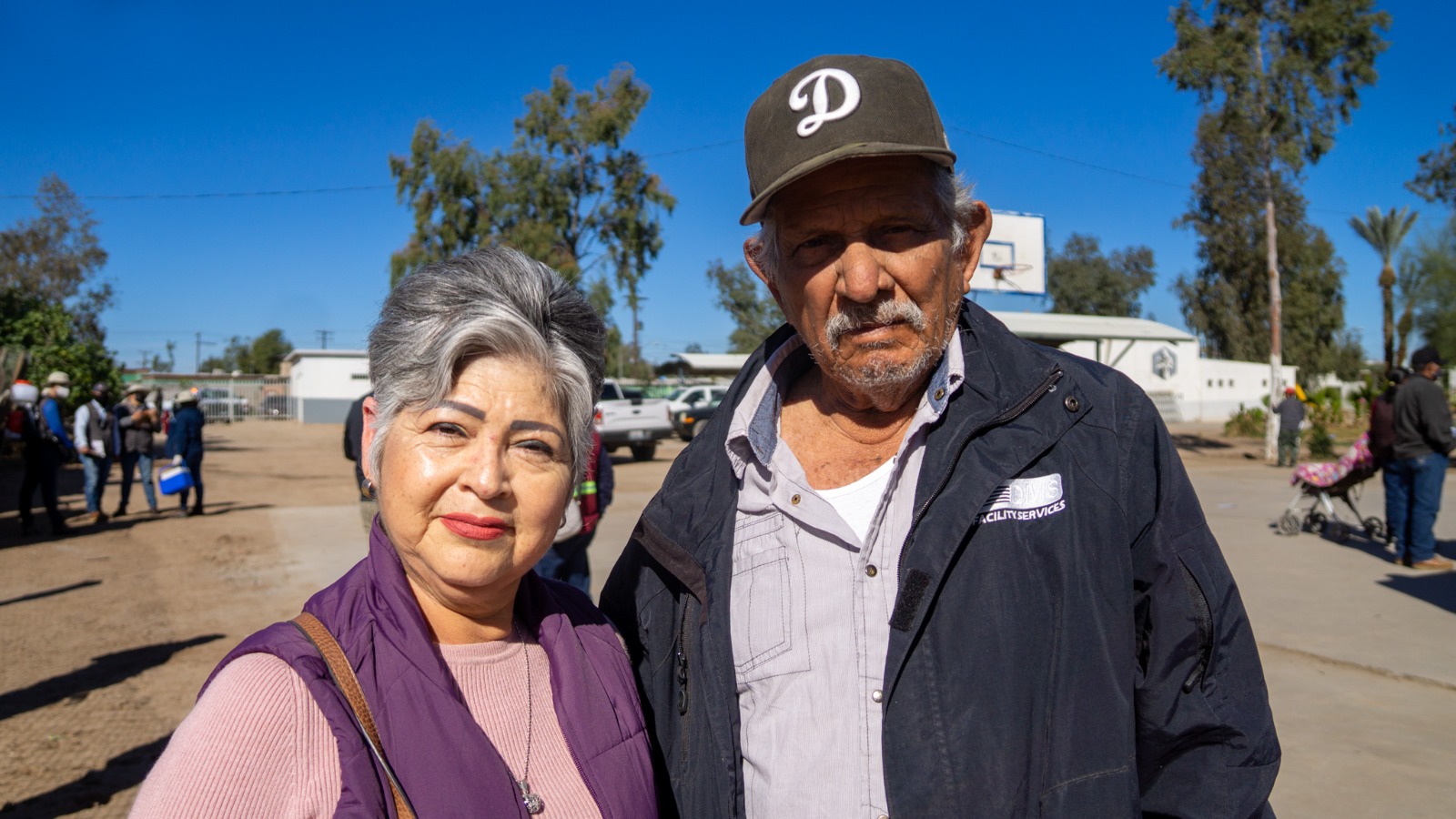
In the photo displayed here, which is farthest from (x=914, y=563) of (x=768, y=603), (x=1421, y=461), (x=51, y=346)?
(x=51, y=346)

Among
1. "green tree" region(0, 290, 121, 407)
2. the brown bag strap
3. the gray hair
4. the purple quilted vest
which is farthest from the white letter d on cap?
"green tree" region(0, 290, 121, 407)

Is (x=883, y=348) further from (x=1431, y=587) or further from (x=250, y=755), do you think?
(x=1431, y=587)

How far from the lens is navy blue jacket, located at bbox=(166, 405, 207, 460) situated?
39.1 feet

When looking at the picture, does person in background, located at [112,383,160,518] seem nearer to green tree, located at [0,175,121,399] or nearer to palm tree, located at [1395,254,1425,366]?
green tree, located at [0,175,121,399]

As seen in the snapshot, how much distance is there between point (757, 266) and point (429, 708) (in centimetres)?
126

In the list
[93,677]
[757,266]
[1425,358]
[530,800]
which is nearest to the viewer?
[530,800]

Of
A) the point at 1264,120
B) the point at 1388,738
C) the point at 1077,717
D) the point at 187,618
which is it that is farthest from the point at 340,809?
the point at 1264,120

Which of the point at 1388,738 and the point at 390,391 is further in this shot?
the point at 1388,738

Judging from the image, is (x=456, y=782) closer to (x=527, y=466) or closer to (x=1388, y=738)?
(x=527, y=466)

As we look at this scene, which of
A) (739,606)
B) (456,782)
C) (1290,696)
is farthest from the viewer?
(1290,696)

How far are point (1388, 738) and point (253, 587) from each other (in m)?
8.10

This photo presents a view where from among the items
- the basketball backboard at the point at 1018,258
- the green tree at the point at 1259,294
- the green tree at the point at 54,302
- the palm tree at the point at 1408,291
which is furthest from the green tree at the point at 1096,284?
the green tree at the point at 54,302

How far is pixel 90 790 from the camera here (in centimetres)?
399

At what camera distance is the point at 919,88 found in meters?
1.86
